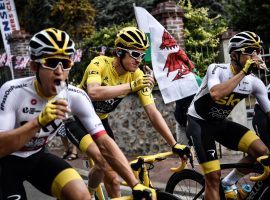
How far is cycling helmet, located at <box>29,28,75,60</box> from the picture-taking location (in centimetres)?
321

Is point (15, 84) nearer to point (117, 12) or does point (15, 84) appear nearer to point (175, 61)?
point (175, 61)

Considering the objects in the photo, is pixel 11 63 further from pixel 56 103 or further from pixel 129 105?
pixel 56 103

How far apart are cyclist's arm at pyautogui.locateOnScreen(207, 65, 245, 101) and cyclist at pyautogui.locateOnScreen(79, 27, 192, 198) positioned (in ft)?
1.97

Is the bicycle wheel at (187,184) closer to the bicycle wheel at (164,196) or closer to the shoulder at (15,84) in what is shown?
the bicycle wheel at (164,196)

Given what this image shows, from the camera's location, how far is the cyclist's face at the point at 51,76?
125 inches

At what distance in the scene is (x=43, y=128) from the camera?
3.17 m

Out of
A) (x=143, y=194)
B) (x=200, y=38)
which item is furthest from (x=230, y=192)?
(x=200, y=38)

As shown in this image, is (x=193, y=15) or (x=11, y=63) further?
(x=11, y=63)

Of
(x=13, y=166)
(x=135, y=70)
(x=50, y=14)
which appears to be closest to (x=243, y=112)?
(x=135, y=70)

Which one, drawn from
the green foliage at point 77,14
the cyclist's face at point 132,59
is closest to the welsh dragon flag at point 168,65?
the cyclist's face at point 132,59

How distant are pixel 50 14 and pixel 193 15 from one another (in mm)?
10280

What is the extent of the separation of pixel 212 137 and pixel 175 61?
3.39 meters

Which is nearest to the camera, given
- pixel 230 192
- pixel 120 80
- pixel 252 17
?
pixel 230 192

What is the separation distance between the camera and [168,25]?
31.2ft
